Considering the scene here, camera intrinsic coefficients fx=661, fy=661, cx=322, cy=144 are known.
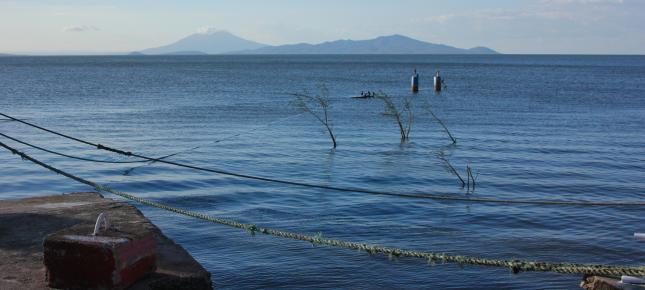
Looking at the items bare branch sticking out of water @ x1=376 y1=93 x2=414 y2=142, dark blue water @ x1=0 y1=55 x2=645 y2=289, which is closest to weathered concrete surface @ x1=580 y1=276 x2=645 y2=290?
dark blue water @ x1=0 y1=55 x2=645 y2=289

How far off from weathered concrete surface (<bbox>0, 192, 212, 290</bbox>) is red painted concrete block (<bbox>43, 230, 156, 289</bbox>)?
254 millimetres

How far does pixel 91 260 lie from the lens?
6457mm

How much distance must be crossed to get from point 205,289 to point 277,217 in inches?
324

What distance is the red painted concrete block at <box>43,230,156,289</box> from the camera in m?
6.42

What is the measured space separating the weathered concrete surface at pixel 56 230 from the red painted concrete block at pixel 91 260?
254mm

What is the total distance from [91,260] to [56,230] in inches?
110

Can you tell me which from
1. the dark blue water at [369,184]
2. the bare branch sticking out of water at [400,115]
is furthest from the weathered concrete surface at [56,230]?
the bare branch sticking out of water at [400,115]

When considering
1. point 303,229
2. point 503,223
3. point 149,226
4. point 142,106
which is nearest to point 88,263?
point 149,226

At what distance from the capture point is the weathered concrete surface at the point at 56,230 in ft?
23.1

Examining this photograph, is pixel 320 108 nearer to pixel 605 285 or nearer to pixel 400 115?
pixel 400 115

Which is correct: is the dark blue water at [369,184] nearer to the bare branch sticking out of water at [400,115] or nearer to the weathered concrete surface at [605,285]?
the bare branch sticking out of water at [400,115]

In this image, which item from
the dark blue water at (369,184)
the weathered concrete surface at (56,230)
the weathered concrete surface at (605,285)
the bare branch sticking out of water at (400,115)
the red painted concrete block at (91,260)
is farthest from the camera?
the bare branch sticking out of water at (400,115)

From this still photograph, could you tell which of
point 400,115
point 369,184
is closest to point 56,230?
point 369,184

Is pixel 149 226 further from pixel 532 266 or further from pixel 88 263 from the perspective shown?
pixel 532 266
